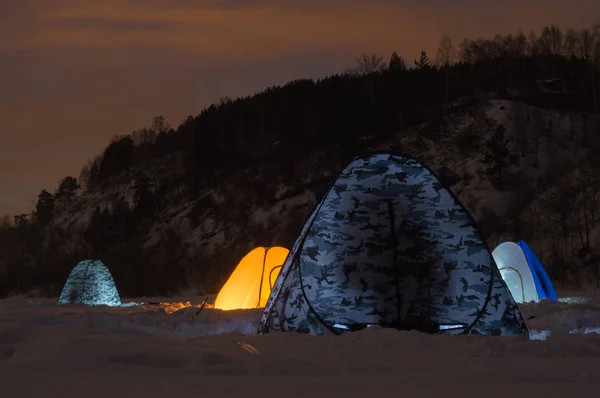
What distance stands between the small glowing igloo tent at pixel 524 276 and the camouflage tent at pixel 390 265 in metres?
5.76

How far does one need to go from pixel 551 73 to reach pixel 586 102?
625 cm

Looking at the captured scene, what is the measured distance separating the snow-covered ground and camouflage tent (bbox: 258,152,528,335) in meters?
0.75

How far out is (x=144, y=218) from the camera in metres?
54.2

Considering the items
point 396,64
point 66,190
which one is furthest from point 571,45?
point 66,190

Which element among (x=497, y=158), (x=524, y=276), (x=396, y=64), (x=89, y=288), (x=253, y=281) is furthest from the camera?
(x=396, y=64)

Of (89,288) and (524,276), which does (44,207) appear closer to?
(89,288)

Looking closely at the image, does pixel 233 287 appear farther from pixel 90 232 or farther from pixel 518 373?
pixel 90 232

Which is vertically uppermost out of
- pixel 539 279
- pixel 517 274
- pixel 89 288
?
pixel 89 288

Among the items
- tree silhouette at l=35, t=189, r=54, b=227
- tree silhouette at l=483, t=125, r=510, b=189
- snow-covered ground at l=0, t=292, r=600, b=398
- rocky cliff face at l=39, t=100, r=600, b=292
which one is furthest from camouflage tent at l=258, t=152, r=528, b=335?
tree silhouette at l=35, t=189, r=54, b=227

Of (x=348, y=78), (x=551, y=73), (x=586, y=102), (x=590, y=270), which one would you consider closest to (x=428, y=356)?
(x=590, y=270)

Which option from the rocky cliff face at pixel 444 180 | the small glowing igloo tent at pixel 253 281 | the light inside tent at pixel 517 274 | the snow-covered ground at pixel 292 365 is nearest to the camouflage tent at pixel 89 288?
the small glowing igloo tent at pixel 253 281

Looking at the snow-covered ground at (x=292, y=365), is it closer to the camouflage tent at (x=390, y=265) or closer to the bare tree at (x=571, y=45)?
the camouflage tent at (x=390, y=265)

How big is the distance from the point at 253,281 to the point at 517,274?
474 cm

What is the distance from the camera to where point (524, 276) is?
11.9 meters
